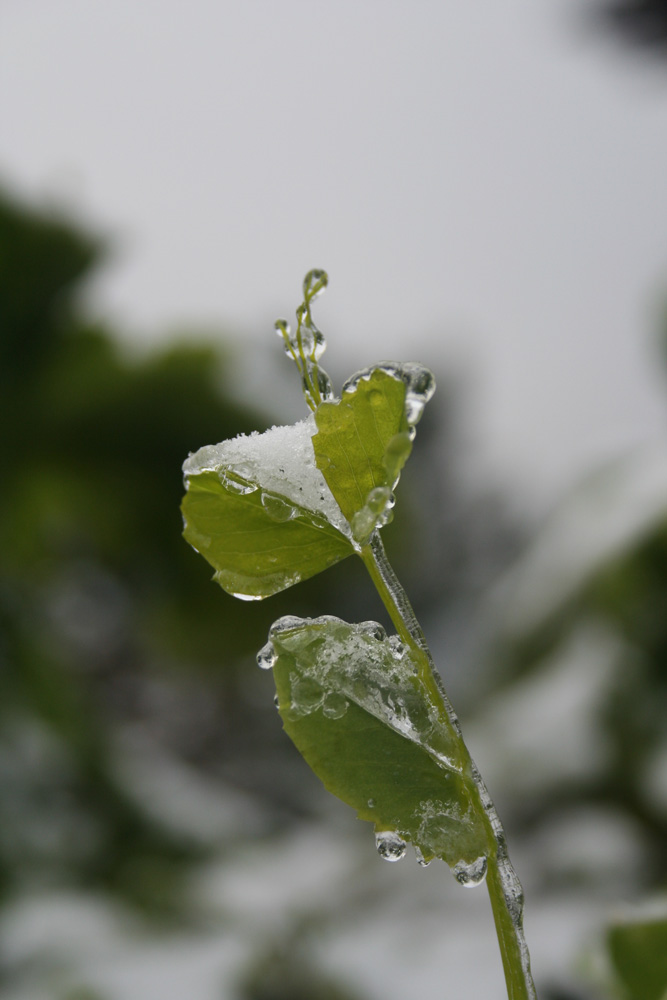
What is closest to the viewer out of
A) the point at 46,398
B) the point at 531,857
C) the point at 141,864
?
the point at 531,857

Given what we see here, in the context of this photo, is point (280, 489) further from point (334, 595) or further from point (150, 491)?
point (334, 595)

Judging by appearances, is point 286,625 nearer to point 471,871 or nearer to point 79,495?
point 471,871

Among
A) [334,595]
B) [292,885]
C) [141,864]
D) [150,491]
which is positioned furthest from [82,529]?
[292,885]

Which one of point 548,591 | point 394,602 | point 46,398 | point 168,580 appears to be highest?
point 46,398

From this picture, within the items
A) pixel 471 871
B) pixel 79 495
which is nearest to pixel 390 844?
pixel 471 871

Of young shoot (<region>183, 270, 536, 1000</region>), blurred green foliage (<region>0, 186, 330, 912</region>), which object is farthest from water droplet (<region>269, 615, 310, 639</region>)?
blurred green foliage (<region>0, 186, 330, 912</region>)
